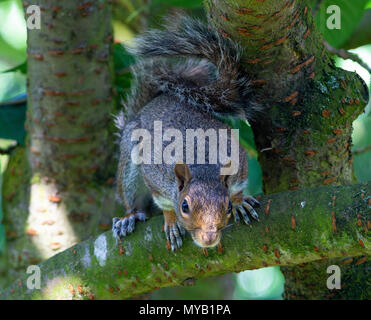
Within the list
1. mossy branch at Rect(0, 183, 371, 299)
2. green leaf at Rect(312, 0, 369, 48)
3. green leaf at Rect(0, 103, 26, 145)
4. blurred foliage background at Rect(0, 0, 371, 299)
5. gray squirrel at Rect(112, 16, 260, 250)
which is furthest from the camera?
green leaf at Rect(0, 103, 26, 145)

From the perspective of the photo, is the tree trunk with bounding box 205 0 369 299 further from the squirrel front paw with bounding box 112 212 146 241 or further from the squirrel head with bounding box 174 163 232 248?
the squirrel front paw with bounding box 112 212 146 241

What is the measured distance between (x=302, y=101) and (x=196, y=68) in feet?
1.84

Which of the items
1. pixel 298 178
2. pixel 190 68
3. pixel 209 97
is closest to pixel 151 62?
pixel 190 68

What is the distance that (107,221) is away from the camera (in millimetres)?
1987

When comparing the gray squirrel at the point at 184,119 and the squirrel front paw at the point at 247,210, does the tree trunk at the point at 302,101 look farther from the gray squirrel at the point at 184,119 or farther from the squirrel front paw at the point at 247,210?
the squirrel front paw at the point at 247,210

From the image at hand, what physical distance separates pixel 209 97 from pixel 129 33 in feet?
4.28

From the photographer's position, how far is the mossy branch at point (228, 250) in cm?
115

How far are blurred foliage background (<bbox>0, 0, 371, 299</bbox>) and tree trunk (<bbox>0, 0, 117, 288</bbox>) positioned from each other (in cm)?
12

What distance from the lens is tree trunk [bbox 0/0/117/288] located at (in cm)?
184

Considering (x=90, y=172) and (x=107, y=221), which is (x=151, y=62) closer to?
(x=90, y=172)

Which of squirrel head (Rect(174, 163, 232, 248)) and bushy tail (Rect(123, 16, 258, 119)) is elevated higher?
bushy tail (Rect(123, 16, 258, 119))

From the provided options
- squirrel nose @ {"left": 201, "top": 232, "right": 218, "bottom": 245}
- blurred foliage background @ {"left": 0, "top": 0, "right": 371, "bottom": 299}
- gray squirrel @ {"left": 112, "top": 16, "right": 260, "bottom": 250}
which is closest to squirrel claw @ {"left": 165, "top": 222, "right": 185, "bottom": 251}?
gray squirrel @ {"left": 112, "top": 16, "right": 260, "bottom": 250}

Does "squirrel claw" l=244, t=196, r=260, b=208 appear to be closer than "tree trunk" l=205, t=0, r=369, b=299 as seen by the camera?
Yes

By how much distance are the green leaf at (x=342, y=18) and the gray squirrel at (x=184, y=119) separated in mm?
355
